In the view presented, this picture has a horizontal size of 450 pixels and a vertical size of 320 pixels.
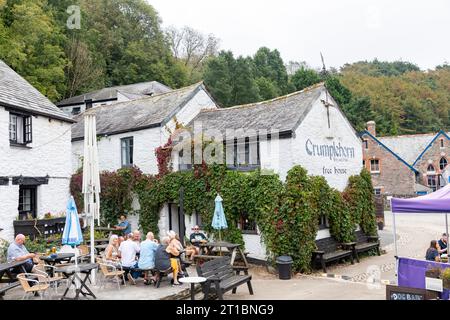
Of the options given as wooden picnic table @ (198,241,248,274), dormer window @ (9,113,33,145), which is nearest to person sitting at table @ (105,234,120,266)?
wooden picnic table @ (198,241,248,274)

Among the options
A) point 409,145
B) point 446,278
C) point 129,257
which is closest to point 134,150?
point 129,257

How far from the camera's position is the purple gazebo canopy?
10034mm

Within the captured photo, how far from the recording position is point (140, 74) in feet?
178

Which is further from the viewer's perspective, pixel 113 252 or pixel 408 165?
pixel 408 165

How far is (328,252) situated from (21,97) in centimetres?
1377

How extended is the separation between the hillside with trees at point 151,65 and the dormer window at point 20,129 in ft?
58.0

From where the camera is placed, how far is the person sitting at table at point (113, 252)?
38.5 ft

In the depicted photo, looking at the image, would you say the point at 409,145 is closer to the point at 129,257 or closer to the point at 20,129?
the point at 20,129

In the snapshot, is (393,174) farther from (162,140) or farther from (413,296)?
(413,296)

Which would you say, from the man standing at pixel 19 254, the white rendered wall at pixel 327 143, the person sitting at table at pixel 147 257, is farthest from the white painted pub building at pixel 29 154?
the white rendered wall at pixel 327 143

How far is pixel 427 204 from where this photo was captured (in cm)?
1028

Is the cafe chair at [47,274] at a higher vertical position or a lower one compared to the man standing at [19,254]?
lower

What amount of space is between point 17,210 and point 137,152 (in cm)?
600

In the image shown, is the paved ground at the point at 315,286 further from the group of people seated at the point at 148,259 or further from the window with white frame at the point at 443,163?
the window with white frame at the point at 443,163
